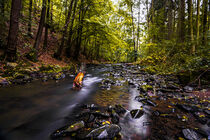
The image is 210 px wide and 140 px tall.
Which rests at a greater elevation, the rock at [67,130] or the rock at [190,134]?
the rock at [67,130]

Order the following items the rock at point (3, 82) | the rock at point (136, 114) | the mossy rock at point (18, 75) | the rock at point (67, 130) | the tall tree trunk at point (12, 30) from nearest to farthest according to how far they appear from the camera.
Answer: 1. the rock at point (67, 130)
2. the rock at point (136, 114)
3. the rock at point (3, 82)
4. the mossy rock at point (18, 75)
5. the tall tree trunk at point (12, 30)

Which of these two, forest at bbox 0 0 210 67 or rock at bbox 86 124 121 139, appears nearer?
rock at bbox 86 124 121 139

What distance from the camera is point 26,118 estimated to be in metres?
2.51

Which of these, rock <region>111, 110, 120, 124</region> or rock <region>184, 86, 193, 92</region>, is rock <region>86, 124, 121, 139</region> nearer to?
rock <region>111, 110, 120, 124</region>

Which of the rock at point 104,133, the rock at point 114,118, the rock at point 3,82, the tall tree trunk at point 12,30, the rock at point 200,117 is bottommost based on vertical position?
the rock at point 200,117

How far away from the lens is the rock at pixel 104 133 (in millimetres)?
1869

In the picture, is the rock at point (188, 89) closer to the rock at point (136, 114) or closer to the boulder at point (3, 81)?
the rock at point (136, 114)

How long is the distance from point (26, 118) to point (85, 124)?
141 centimetres

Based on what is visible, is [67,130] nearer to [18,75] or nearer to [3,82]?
[3,82]

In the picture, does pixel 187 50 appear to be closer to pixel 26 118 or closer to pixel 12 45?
pixel 26 118

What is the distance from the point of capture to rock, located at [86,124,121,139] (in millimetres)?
1869

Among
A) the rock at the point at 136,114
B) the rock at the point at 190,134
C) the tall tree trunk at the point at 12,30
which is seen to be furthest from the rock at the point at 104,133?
the tall tree trunk at the point at 12,30

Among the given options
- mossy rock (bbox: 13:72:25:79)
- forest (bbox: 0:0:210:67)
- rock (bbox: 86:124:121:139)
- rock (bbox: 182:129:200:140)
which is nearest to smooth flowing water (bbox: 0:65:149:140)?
rock (bbox: 86:124:121:139)

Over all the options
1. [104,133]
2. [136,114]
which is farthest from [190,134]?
[104,133]
